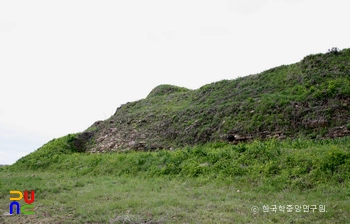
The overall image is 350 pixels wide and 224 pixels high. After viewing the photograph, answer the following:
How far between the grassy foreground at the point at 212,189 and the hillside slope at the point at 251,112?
1590 millimetres

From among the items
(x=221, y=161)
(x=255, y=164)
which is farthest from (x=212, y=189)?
(x=221, y=161)

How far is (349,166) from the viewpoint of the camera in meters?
7.17

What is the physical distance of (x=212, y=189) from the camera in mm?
7941

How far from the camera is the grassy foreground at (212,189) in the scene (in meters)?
5.65

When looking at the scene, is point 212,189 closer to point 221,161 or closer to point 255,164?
point 255,164

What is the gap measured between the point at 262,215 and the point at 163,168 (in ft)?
18.8

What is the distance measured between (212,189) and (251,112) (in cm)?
622

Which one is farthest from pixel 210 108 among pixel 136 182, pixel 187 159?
pixel 136 182

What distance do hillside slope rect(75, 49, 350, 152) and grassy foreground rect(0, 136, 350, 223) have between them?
5.22 feet

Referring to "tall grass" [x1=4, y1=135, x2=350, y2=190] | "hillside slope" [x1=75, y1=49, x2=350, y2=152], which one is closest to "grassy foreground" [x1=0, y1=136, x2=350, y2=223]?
"tall grass" [x1=4, y1=135, x2=350, y2=190]

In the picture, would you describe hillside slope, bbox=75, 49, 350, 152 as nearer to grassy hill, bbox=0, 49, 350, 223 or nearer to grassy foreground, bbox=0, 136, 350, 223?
grassy hill, bbox=0, 49, 350, 223

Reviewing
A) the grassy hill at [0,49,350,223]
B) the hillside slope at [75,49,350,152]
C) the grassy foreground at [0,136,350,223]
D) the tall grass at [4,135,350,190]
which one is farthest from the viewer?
the hillside slope at [75,49,350,152]

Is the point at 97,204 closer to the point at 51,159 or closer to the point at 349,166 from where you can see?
the point at 349,166

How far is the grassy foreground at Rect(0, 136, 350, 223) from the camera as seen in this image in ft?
18.5
